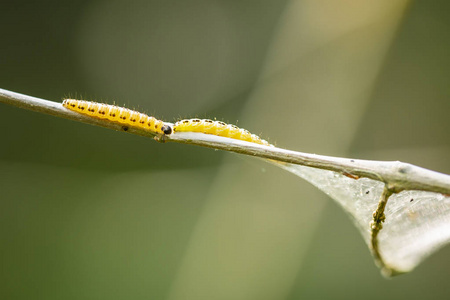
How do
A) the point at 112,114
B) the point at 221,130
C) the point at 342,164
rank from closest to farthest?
the point at 342,164, the point at 112,114, the point at 221,130

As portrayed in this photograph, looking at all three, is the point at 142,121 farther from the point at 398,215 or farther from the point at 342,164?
the point at 398,215

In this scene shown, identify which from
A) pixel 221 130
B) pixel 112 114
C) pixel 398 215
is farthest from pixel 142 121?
pixel 398 215

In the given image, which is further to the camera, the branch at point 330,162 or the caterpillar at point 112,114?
the caterpillar at point 112,114

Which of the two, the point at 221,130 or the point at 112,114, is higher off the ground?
the point at 221,130

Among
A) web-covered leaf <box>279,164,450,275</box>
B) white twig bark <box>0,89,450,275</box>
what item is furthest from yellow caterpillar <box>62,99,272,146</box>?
web-covered leaf <box>279,164,450,275</box>

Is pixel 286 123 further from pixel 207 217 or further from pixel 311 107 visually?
pixel 207 217

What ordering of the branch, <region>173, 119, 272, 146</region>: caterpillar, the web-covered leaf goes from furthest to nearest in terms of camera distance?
<region>173, 119, 272, 146</region>: caterpillar
the web-covered leaf
the branch

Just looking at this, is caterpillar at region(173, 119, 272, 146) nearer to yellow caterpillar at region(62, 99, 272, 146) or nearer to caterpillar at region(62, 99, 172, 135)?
yellow caterpillar at region(62, 99, 272, 146)

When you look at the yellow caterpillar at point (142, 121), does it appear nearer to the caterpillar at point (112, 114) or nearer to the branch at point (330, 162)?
the caterpillar at point (112, 114)

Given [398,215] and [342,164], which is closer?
[342,164]

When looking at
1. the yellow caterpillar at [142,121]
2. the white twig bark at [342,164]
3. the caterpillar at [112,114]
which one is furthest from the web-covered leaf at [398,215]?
the caterpillar at [112,114]

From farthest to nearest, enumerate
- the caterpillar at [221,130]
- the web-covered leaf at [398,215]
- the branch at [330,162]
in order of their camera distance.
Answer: the caterpillar at [221,130]
the web-covered leaf at [398,215]
the branch at [330,162]
